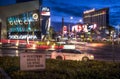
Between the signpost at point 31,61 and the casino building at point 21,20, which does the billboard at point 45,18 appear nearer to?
the casino building at point 21,20

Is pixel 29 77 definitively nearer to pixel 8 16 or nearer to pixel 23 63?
pixel 23 63

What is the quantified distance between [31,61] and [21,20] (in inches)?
4209

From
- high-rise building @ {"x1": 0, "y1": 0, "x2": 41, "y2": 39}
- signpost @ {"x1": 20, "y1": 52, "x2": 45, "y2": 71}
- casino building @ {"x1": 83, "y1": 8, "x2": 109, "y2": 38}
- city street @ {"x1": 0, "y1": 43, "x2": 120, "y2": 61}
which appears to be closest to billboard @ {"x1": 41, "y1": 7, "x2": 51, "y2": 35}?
high-rise building @ {"x1": 0, "y1": 0, "x2": 41, "y2": 39}

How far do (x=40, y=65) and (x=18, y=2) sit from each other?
103 m

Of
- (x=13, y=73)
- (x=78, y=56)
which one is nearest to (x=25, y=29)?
(x=78, y=56)

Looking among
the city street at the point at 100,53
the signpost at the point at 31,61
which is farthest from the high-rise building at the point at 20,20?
the signpost at the point at 31,61

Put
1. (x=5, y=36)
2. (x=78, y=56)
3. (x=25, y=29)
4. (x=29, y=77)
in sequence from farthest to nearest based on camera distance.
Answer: (x=25, y=29) → (x=5, y=36) → (x=78, y=56) → (x=29, y=77)

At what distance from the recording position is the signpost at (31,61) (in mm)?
11352

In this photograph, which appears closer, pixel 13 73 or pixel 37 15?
pixel 13 73

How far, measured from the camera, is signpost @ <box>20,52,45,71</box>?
1135cm

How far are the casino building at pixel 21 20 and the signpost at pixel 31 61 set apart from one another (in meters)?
97.0

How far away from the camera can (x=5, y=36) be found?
108m

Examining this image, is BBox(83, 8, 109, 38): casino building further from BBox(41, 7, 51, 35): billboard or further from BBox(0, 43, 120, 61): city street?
BBox(0, 43, 120, 61): city street

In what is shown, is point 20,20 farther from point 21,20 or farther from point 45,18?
point 45,18
